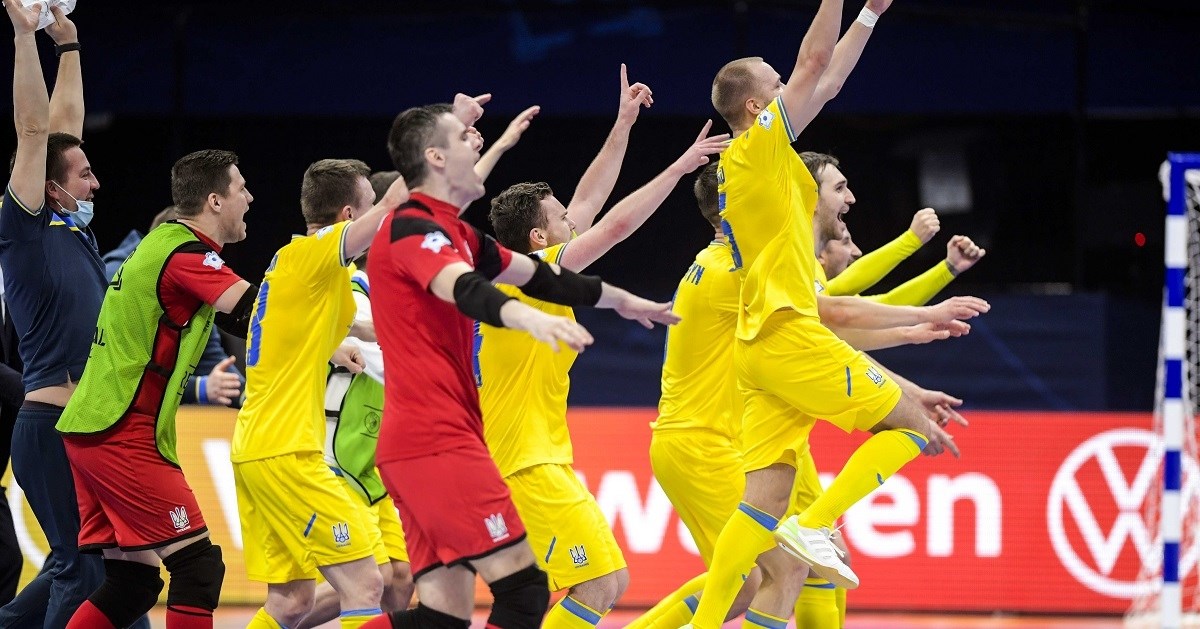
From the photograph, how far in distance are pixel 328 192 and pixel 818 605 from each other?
2950 millimetres

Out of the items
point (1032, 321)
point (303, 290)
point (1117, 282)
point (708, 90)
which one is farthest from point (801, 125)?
point (1117, 282)

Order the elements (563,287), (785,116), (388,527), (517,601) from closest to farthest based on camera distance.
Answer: (517,601)
(563,287)
(785,116)
(388,527)

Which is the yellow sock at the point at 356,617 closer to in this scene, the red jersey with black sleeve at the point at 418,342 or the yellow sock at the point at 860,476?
the red jersey with black sleeve at the point at 418,342

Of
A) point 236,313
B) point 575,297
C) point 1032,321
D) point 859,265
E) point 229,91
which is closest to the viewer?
point 575,297

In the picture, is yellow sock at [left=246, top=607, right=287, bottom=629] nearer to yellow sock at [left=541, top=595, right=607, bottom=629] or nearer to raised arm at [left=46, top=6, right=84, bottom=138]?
yellow sock at [left=541, top=595, right=607, bottom=629]

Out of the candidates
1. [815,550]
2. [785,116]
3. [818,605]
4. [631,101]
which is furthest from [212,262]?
[818,605]

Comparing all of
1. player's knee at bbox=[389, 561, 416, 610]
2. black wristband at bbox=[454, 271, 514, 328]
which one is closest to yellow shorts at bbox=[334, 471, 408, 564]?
player's knee at bbox=[389, 561, 416, 610]

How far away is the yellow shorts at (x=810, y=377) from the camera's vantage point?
226 inches

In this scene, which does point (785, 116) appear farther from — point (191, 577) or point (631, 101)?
point (191, 577)

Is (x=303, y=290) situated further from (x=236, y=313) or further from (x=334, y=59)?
(x=334, y=59)

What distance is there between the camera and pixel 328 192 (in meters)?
6.22

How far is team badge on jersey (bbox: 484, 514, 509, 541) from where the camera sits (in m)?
4.38

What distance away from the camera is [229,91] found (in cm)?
1281

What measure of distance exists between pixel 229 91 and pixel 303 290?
7.74 metres
